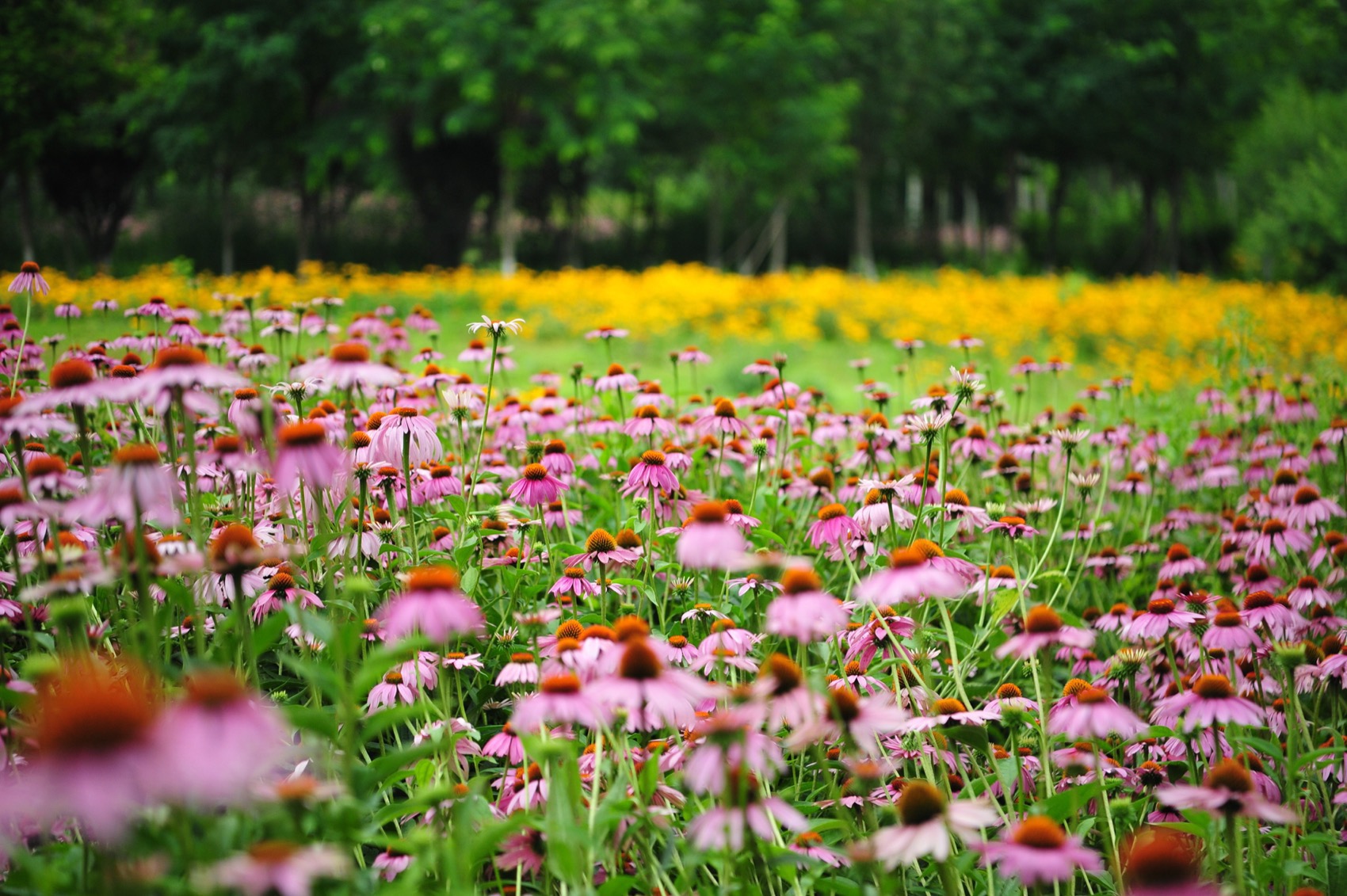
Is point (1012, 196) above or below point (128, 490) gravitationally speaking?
above

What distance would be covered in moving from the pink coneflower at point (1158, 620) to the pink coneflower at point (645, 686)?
1.19 meters

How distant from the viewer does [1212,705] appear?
1.54 meters

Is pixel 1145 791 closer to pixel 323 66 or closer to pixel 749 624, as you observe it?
pixel 749 624

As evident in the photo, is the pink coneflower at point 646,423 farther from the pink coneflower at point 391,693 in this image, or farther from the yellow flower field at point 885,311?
the yellow flower field at point 885,311

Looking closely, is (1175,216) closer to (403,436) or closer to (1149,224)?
(1149,224)

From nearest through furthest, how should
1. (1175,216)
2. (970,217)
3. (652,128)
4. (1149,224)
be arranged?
(652,128)
(1175,216)
(1149,224)
(970,217)

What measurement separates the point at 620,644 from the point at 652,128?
18389 mm

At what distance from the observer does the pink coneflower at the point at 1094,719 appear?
53.3 inches

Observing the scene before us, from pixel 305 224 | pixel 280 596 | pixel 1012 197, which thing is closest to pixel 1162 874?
pixel 280 596

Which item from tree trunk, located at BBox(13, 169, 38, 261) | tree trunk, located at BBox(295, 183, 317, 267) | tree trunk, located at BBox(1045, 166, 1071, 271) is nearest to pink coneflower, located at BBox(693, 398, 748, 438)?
tree trunk, located at BBox(13, 169, 38, 261)

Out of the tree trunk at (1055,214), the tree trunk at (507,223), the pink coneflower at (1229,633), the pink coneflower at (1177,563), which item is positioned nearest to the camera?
the pink coneflower at (1229,633)

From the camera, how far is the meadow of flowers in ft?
3.91

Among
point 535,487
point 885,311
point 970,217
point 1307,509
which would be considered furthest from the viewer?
point 970,217

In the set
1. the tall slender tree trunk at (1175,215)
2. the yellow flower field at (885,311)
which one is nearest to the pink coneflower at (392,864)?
the yellow flower field at (885,311)
